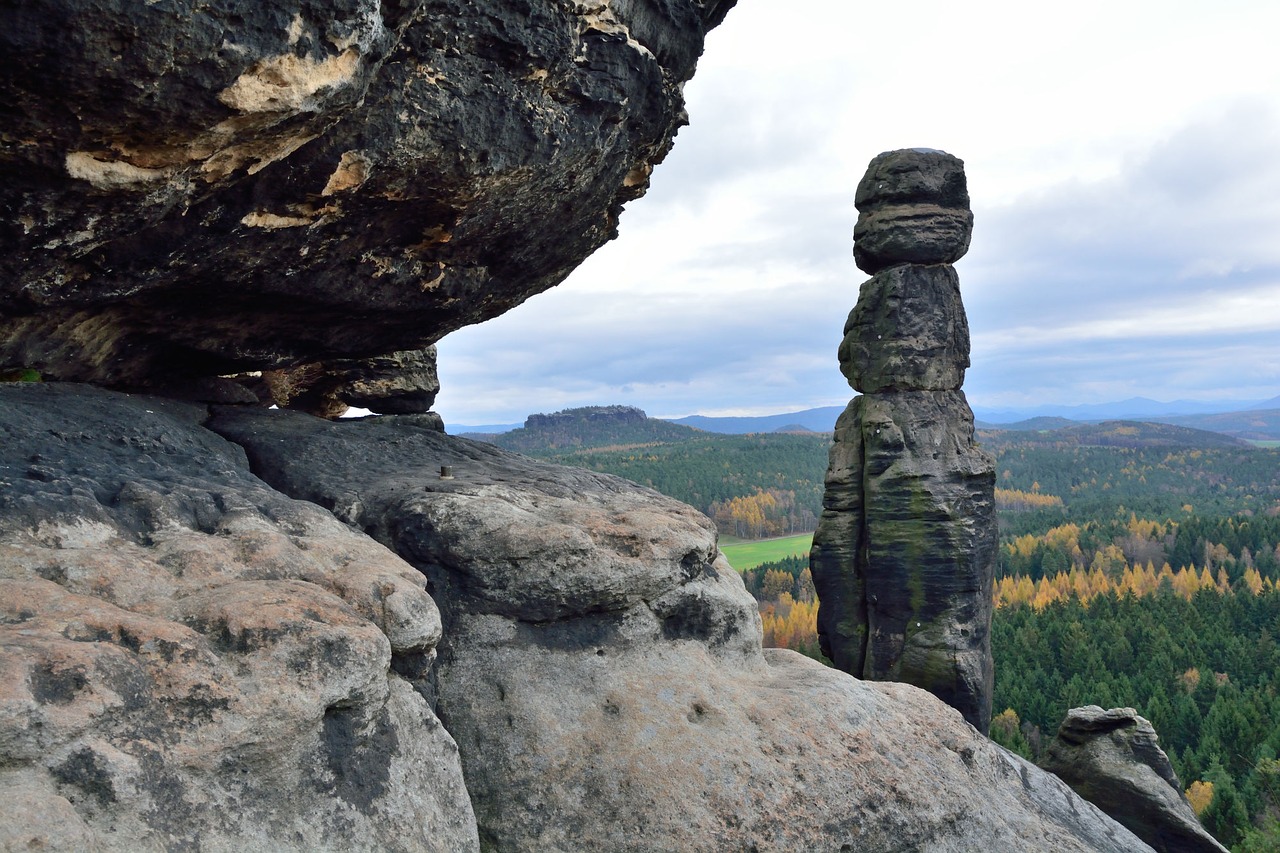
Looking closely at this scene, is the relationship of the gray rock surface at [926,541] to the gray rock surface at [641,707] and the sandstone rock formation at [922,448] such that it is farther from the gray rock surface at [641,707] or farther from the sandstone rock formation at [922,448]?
the gray rock surface at [641,707]

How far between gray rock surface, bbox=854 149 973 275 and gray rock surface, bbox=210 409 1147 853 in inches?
656

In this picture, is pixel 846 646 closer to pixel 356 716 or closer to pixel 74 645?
pixel 356 716

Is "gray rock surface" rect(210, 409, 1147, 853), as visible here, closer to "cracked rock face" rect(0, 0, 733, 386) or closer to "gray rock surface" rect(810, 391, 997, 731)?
"cracked rock face" rect(0, 0, 733, 386)

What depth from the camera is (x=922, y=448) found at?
26.1 m

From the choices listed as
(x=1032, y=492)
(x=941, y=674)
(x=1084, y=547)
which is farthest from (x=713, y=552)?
Answer: (x=1032, y=492)

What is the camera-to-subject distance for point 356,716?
767cm

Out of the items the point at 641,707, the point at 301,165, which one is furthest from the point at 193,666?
the point at 641,707

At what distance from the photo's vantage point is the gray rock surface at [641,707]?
30.7 ft

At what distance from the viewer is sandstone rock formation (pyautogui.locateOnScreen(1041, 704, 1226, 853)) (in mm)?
17031

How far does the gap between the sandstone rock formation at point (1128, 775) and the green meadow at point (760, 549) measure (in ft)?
297

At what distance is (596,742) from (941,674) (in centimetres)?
1862

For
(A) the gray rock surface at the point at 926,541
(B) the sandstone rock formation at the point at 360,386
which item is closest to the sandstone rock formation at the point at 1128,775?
(A) the gray rock surface at the point at 926,541

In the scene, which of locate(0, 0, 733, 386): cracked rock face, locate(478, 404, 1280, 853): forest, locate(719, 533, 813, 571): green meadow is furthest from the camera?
locate(719, 533, 813, 571): green meadow

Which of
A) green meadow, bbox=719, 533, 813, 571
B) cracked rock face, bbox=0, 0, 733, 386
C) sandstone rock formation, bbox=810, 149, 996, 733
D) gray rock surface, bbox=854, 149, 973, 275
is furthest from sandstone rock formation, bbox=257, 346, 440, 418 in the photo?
green meadow, bbox=719, 533, 813, 571
